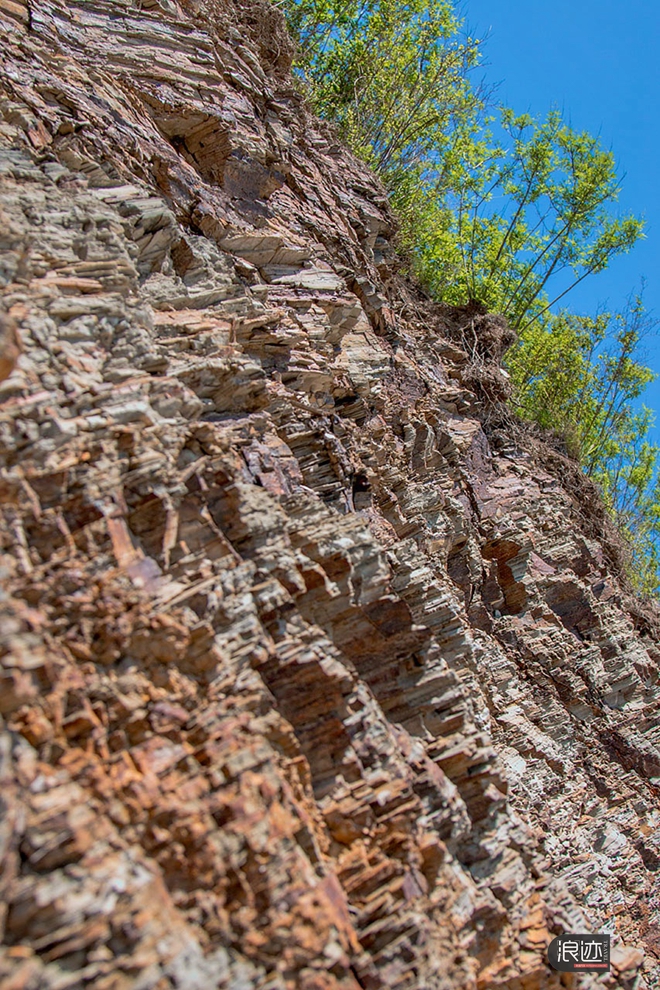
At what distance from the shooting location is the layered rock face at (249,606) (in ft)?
19.0

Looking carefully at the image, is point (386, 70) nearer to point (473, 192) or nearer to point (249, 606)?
point (473, 192)

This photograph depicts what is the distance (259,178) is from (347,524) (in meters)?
6.42

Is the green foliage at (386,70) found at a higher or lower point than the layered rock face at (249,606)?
higher

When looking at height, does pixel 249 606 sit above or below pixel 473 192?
below

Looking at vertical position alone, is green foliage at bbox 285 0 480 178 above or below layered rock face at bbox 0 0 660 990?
above

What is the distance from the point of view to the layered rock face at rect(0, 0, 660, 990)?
5.80 meters

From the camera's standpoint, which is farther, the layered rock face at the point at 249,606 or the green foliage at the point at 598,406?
the green foliage at the point at 598,406

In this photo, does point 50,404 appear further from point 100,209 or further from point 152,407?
point 100,209

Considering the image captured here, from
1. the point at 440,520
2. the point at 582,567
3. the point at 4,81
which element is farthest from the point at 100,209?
the point at 582,567

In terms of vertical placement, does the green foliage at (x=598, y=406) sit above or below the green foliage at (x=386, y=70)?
below

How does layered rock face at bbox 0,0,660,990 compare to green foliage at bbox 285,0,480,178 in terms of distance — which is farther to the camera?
green foliage at bbox 285,0,480,178

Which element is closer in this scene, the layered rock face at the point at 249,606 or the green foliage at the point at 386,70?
the layered rock face at the point at 249,606

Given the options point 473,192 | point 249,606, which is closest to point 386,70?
point 473,192

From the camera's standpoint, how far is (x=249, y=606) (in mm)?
7344
